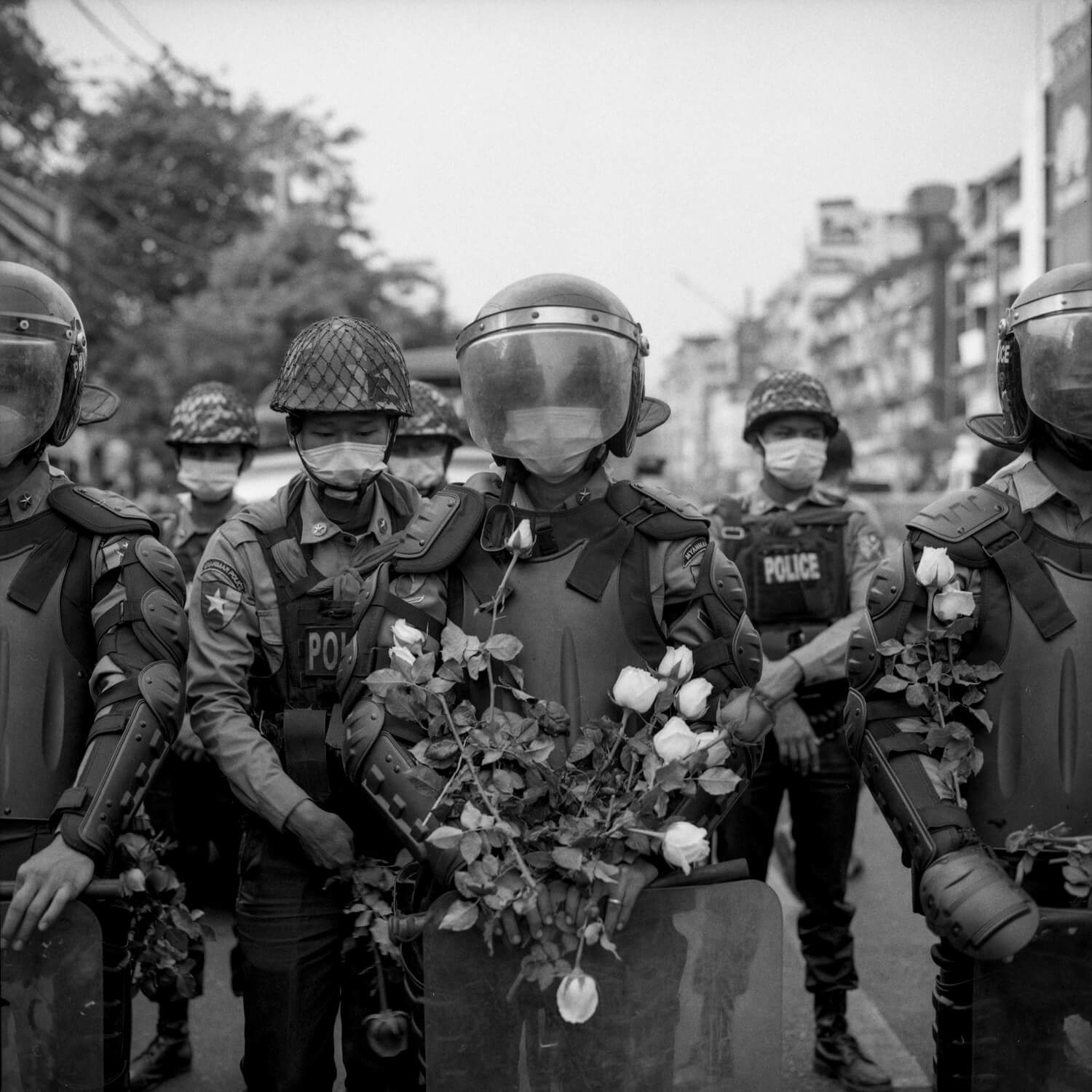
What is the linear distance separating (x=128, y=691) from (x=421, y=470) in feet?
9.73

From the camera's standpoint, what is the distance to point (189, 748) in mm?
4324

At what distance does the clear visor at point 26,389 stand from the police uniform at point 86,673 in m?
0.12

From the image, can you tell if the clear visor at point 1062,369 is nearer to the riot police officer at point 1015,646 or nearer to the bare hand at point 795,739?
the riot police officer at point 1015,646

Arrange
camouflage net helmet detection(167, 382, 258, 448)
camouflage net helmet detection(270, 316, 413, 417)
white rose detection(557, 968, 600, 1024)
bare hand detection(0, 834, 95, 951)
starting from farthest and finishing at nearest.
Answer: camouflage net helmet detection(167, 382, 258, 448)
camouflage net helmet detection(270, 316, 413, 417)
bare hand detection(0, 834, 95, 951)
white rose detection(557, 968, 600, 1024)

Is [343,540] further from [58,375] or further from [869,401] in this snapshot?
[869,401]

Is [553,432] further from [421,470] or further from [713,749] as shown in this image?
[421,470]

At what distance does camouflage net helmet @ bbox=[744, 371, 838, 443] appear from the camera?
470cm

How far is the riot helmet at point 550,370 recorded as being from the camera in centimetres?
279

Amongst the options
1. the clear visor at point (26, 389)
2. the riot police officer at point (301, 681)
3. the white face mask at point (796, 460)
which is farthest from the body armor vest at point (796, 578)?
the clear visor at point (26, 389)

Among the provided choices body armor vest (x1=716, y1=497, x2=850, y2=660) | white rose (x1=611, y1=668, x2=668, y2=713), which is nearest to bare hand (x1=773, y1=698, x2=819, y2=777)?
body armor vest (x1=716, y1=497, x2=850, y2=660)

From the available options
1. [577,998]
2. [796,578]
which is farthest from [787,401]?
[577,998]

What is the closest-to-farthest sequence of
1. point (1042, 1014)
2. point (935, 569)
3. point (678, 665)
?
point (1042, 1014)
point (678, 665)
point (935, 569)

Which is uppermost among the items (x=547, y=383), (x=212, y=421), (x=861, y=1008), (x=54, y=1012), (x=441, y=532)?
(x=212, y=421)

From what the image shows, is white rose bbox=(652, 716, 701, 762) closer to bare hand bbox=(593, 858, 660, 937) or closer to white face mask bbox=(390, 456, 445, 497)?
bare hand bbox=(593, 858, 660, 937)
